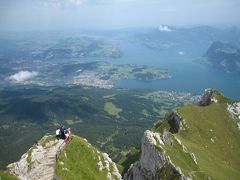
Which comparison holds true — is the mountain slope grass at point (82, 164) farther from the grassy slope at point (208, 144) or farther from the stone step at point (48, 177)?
the grassy slope at point (208, 144)

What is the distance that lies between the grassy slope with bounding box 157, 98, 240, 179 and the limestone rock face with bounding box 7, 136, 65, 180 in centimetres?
3650

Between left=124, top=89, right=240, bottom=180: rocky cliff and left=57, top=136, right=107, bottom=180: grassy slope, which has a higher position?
left=57, top=136, right=107, bottom=180: grassy slope

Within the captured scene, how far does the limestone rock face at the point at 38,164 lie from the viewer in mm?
63697

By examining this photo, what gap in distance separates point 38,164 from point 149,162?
41.1m

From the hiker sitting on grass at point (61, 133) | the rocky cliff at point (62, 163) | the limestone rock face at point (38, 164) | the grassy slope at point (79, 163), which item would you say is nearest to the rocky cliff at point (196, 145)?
the rocky cliff at point (62, 163)

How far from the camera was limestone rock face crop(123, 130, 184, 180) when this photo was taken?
9562 centimetres

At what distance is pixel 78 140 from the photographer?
80.8 meters

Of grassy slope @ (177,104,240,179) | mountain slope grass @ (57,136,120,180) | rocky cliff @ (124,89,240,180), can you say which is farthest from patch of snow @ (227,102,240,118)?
mountain slope grass @ (57,136,120,180)

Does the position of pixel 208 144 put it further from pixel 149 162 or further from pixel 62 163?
pixel 62 163

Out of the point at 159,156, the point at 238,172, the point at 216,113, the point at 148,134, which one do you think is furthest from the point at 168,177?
the point at 216,113

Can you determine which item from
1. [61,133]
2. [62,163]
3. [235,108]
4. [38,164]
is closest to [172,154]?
[61,133]

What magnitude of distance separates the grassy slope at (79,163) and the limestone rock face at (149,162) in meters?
20.9

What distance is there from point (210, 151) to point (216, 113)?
100 feet

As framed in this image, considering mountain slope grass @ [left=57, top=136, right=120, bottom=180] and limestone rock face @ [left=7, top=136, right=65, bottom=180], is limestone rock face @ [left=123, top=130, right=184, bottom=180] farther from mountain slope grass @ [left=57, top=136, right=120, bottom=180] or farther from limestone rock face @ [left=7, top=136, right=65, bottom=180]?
limestone rock face @ [left=7, top=136, right=65, bottom=180]
